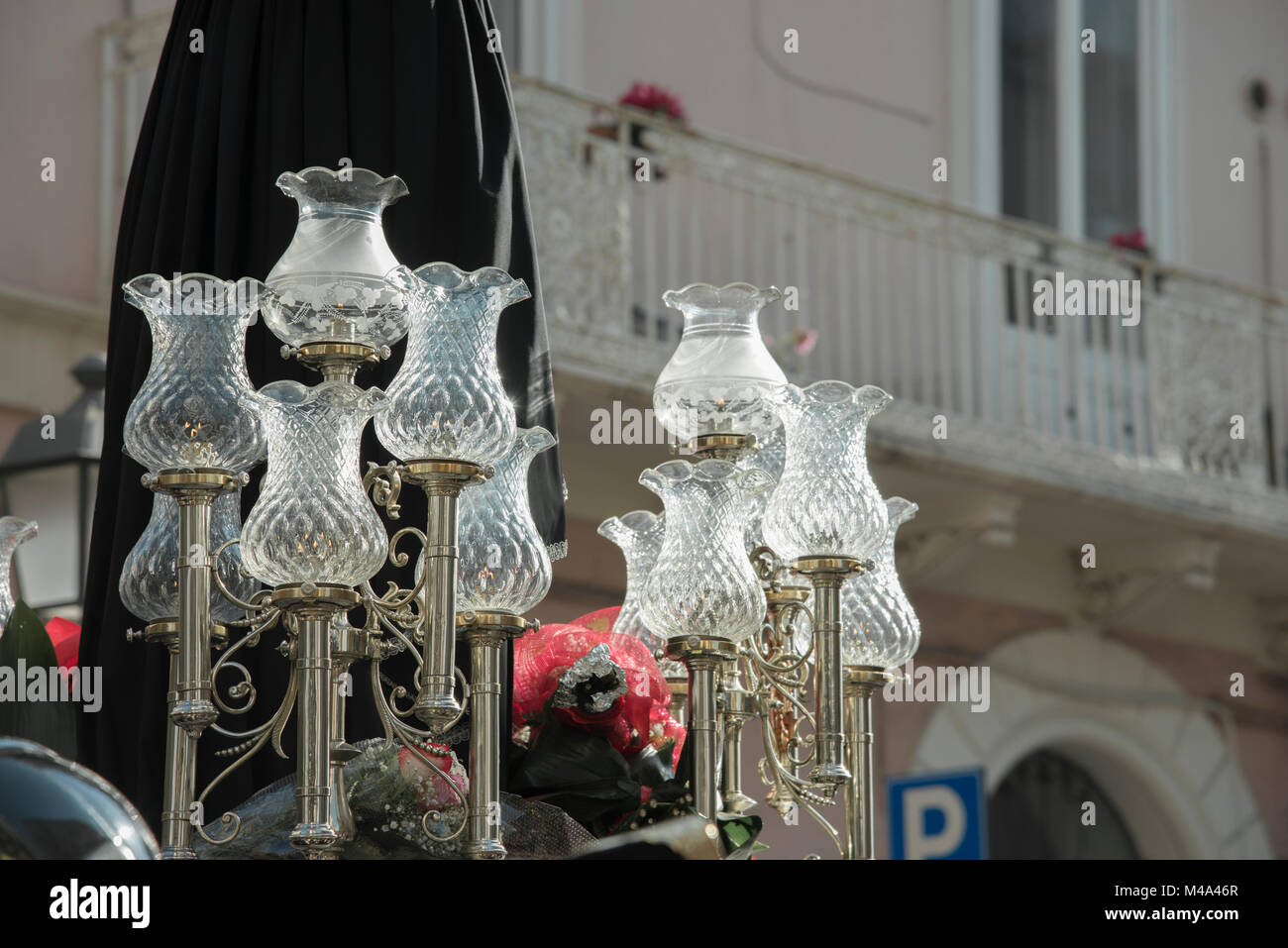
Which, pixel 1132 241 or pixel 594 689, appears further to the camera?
pixel 1132 241

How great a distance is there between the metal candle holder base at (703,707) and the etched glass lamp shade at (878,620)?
31cm

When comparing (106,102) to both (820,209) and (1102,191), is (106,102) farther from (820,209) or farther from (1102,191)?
(1102,191)

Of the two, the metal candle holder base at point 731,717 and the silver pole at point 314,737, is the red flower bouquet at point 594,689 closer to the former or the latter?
the metal candle holder base at point 731,717

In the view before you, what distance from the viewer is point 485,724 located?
2.27 m

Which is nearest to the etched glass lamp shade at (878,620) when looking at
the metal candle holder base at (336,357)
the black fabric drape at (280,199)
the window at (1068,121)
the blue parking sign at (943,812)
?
the black fabric drape at (280,199)

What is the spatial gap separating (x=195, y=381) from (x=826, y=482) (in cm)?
75

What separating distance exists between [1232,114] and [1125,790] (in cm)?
358

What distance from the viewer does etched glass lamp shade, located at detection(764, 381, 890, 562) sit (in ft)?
8.22

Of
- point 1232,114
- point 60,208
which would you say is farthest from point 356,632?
point 1232,114

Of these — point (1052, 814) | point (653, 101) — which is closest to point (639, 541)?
point (653, 101)

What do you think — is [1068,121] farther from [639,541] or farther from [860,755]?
[860,755]

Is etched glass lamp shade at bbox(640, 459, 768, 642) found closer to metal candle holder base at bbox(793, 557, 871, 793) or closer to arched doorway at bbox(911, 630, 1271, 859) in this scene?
metal candle holder base at bbox(793, 557, 871, 793)

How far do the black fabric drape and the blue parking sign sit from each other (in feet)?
14.3

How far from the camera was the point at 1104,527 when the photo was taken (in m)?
9.43
